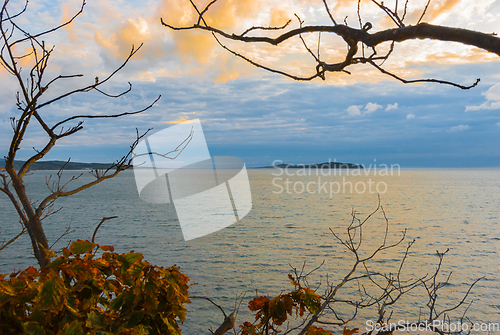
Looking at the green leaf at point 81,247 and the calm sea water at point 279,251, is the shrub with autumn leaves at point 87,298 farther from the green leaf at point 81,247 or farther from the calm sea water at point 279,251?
the calm sea water at point 279,251

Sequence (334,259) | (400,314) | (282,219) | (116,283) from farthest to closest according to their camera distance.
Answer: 1. (282,219)
2. (334,259)
3. (400,314)
4. (116,283)

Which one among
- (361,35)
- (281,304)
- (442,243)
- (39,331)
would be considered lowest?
(442,243)

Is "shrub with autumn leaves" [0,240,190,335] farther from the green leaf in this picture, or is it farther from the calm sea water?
the calm sea water

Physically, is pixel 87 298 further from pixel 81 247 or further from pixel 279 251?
pixel 279 251

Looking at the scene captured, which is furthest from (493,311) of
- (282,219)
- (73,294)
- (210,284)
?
(282,219)

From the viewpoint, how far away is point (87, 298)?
1743 millimetres

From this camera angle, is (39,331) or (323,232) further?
(323,232)

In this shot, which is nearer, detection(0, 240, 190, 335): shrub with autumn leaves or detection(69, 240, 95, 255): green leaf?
detection(0, 240, 190, 335): shrub with autumn leaves

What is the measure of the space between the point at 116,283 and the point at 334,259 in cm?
1428

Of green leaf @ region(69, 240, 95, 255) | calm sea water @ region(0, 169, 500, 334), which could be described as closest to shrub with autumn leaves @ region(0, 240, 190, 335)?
green leaf @ region(69, 240, 95, 255)

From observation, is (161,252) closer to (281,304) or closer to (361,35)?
(281,304)

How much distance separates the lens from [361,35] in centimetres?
168

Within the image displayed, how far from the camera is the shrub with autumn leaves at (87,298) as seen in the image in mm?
1557

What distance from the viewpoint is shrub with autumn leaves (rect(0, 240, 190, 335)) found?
156cm
